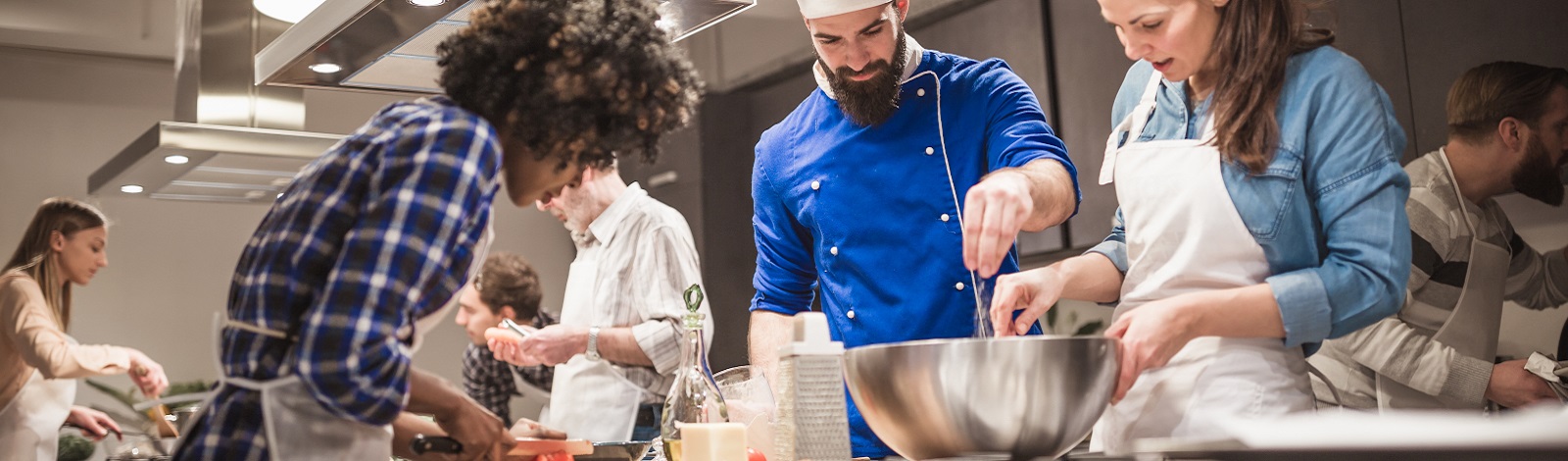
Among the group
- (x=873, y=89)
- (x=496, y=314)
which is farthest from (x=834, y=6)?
(x=496, y=314)

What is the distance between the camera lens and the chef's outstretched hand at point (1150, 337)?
43.6 inches

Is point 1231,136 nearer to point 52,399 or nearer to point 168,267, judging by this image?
point 52,399

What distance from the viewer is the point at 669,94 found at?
115 centimetres

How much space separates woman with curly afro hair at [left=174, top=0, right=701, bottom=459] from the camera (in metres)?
0.91

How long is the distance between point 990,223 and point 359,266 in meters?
0.59

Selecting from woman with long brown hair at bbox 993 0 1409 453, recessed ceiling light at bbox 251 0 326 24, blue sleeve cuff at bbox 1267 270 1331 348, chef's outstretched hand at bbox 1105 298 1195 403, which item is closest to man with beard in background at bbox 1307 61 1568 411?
woman with long brown hair at bbox 993 0 1409 453

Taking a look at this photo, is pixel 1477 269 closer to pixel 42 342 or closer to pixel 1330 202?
pixel 1330 202

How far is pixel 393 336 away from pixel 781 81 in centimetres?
304

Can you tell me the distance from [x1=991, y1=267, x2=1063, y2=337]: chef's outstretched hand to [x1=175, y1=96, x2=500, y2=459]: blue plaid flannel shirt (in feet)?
1.91

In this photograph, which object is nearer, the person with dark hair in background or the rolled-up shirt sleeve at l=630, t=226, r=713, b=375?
the rolled-up shirt sleeve at l=630, t=226, r=713, b=375

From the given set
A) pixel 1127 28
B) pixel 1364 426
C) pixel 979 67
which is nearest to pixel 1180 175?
pixel 1127 28

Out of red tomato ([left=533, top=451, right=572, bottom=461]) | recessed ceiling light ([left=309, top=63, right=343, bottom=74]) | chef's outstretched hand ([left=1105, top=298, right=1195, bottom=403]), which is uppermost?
recessed ceiling light ([left=309, top=63, right=343, bottom=74])

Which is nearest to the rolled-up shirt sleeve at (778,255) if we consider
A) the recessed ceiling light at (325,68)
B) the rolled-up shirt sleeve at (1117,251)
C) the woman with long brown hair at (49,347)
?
the rolled-up shirt sleeve at (1117,251)

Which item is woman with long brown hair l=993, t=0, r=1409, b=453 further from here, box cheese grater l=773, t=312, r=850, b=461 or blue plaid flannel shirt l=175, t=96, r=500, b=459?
blue plaid flannel shirt l=175, t=96, r=500, b=459
